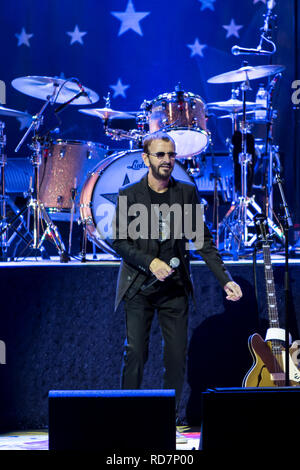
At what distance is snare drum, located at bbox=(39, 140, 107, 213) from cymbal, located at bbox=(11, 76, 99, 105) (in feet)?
1.95

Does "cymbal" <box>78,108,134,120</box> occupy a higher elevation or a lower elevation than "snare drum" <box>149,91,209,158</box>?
higher

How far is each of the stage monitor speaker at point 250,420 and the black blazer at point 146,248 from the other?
2.08 meters

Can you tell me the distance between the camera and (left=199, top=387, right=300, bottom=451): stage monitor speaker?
8.30 ft

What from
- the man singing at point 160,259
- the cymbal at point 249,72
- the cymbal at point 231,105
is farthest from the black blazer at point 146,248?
the cymbal at point 231,105

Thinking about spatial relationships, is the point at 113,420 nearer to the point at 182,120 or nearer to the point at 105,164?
the point at 105,164

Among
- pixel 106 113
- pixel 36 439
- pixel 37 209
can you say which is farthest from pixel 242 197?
pixel 36 439

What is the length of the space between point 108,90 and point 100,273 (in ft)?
14.2

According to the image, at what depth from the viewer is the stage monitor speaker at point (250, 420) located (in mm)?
2531

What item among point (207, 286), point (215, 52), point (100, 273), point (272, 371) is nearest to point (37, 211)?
point (100, 273)

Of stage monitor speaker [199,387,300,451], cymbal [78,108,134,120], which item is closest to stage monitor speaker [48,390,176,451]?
stage monitor speaker [199,387,300,451]

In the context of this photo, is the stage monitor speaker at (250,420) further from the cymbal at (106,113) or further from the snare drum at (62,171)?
the cymbal at (106,113)

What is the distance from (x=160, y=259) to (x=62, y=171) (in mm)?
3031

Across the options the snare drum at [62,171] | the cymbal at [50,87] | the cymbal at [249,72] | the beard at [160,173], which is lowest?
the beard at [160,173]

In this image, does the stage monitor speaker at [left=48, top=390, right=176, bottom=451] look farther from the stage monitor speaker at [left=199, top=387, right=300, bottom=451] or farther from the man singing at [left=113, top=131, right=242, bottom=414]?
the man singing at [left=113, top=131, right=242, bottom=414]
